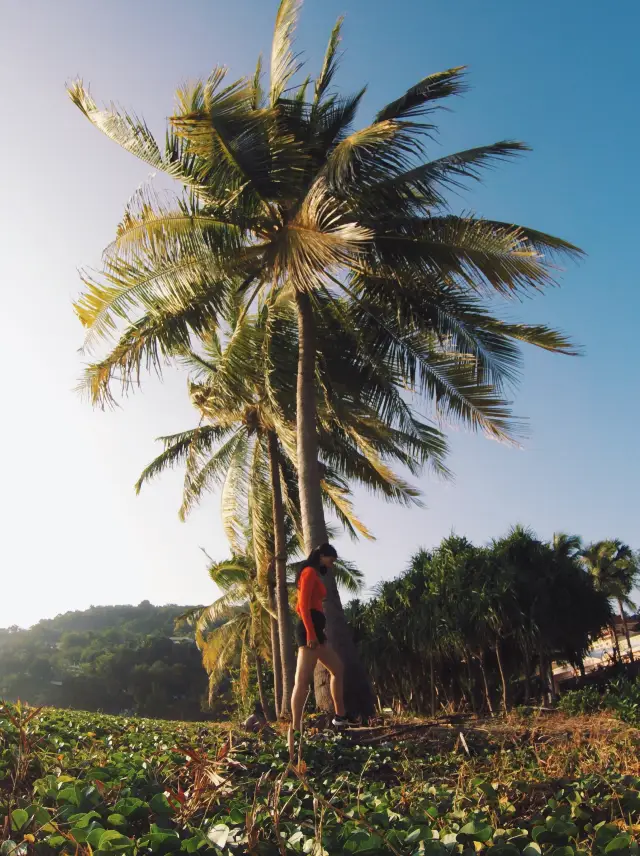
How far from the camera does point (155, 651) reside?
5409 cm

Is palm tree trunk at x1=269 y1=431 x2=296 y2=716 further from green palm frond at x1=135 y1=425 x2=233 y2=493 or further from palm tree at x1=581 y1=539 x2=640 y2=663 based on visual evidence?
palm tree at x1=581 y1=539 x2=640 y2=663

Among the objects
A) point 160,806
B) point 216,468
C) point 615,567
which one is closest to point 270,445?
point 216,468

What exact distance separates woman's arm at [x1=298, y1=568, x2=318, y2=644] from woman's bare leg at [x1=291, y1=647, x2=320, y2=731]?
0.12m

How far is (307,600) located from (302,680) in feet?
2.42

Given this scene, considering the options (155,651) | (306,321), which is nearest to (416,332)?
(306,321)

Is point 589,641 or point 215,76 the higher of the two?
point 215,76

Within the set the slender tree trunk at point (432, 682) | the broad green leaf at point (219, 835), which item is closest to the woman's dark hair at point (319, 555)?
the broad green leaf at point (219, 835)

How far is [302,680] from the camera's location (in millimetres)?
6469

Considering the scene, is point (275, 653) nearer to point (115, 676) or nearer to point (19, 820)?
point (19, 820)

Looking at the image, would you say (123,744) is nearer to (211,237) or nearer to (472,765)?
(472,765)

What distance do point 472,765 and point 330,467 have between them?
40.5 feet

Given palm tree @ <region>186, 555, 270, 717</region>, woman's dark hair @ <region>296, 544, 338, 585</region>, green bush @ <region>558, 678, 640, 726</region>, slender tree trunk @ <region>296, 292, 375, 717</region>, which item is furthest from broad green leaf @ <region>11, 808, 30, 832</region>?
palm tree @ <region>186, 555, 270, 717</region>

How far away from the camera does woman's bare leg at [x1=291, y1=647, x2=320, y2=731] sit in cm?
642

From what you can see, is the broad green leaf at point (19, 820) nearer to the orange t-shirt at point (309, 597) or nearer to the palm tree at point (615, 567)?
the orange t-shirt at point (309, 597)
